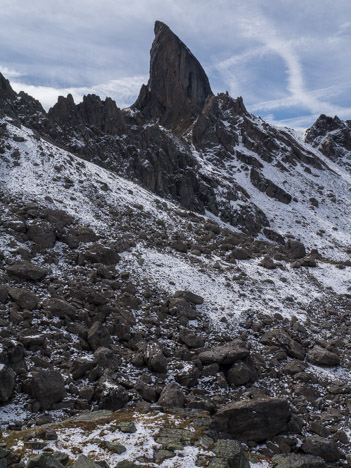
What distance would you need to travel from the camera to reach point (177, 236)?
104 ft

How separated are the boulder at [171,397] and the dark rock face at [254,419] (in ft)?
5.53

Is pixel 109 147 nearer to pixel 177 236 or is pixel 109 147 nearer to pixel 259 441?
pixel 177 236

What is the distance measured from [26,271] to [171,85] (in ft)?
310

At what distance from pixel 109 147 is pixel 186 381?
151 feet

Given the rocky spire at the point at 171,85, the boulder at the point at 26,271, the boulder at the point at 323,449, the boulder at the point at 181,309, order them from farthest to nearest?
the rocky spire at the point at 171,85 → the boulder at the point at 181,309 → the boulder at the point at 26,271 → the boulder at the point at 323,449

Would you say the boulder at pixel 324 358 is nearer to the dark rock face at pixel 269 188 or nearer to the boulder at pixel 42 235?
the boulder at pixel 42 235

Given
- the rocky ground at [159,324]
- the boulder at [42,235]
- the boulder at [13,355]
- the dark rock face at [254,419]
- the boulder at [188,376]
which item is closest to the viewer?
the dark rock face at [254,419]

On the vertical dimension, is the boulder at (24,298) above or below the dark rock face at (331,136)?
below

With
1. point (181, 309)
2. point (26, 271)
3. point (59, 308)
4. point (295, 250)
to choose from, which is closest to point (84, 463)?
point (59, 308)

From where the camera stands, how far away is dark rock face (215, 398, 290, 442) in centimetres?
1259

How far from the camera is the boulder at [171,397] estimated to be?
44.3ft

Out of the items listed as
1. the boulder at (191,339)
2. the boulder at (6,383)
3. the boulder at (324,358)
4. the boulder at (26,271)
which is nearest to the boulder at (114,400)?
the boulder at (6,383)

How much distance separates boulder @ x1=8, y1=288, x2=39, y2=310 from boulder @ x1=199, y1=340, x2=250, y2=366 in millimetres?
8630

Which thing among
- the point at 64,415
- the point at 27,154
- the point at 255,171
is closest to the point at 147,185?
the point at 27,154
